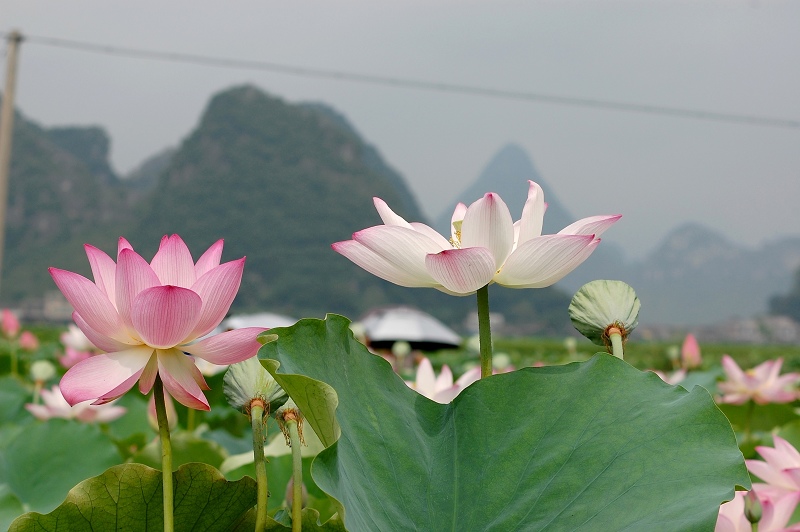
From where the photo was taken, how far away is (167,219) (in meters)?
75.2

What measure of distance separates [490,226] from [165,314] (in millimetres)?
271

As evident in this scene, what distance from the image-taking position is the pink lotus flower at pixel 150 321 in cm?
49

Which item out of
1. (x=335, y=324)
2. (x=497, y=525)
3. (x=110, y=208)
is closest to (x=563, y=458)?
(x=497, y=525)

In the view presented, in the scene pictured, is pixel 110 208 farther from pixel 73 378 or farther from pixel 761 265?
pixel 761 265

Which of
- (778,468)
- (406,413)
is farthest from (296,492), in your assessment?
(778,468)

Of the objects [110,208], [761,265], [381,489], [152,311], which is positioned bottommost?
[761,265]

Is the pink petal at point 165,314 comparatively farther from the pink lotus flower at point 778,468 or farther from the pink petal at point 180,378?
the pink lotus flower at point 778,468

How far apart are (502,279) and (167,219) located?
7837 cm

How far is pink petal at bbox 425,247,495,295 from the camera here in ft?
1.88

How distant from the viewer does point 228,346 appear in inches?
20.3

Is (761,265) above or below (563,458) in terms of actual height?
below

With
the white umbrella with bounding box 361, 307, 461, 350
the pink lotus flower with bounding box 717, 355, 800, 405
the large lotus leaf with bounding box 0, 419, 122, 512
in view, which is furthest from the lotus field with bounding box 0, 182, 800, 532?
the white umbrella with bounding box 361, 307, 461, 350

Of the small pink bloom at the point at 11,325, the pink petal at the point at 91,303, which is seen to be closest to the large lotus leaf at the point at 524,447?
the pink petal at the point at 91,303

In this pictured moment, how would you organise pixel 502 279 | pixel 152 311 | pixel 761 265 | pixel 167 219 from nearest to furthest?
pixel 152 311, pixel 502 279, pixel 167 219, pixel 761 265
